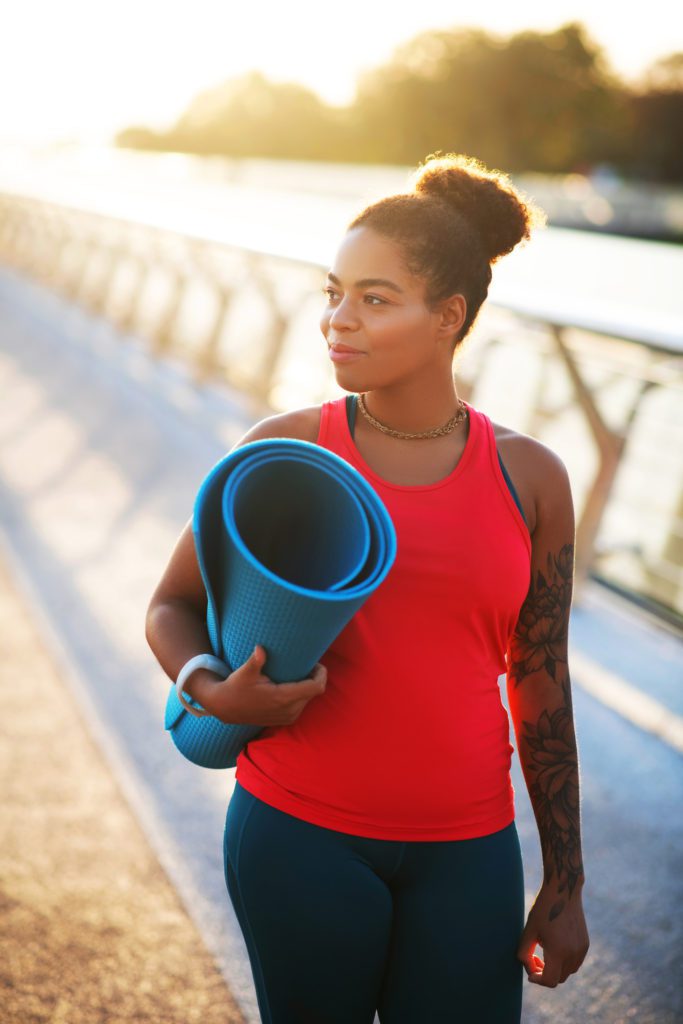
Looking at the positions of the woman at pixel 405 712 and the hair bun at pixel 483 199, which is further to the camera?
the hair bun at pixel 483 199

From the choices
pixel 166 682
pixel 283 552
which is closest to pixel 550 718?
pixel 283 552

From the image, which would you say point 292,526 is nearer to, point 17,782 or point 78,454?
point 17,782

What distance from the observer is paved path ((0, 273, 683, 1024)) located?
2.58 meters

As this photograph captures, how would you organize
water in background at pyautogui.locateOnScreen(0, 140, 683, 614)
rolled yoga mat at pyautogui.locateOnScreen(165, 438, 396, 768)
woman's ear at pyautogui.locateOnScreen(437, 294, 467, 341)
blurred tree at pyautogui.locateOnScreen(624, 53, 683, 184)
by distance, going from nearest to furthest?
rolled yoga mat at pyautogui.locateOnScreen(165, 438, 396, 768), woman's ear at pyautogui.locateOnScreen(437, 294, 467, 341), water in background at pyautogui.locateOnScreen(0, 140, 683, 614), blurred tree at pyautogui.locateOnScreen(624, 53, 683, 184)

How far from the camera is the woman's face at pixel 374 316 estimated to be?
4.81 ft

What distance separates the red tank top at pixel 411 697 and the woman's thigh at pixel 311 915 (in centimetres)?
4

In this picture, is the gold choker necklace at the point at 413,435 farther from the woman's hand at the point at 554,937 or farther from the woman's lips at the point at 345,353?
the woman's hand at the point at 554,937

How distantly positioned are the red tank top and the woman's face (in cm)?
13

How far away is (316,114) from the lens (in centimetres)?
7719

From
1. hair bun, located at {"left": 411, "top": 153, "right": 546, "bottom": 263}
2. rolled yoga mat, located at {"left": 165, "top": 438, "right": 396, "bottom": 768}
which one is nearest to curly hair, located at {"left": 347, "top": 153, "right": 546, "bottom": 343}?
hair bun, located at {"left": 411, "top": 153, "right": 546, "bottom": 263}

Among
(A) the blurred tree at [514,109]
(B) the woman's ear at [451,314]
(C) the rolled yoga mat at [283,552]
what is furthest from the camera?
(A) the blurred tree at [514,109]

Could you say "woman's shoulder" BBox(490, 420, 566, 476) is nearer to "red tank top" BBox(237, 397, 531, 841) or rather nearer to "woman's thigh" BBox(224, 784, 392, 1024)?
"red tank top" BBox(237, 397, 531, 841)

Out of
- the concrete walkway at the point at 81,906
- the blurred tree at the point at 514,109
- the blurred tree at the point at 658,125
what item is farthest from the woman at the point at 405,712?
the blurred tree at the point at 658,125

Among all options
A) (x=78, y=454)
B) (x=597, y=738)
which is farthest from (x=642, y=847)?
(x=78, y=454)
